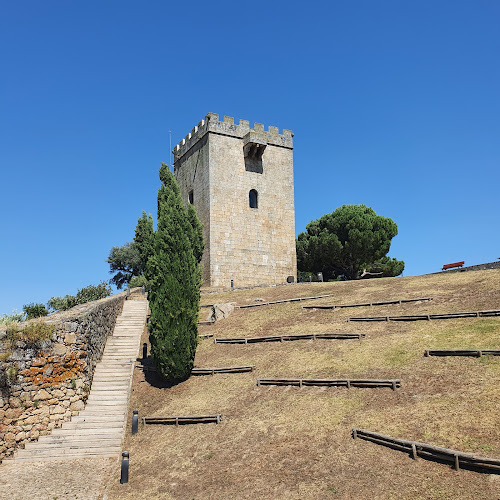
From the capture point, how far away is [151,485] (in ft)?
41.5

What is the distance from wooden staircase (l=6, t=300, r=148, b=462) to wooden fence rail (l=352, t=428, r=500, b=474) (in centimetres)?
830

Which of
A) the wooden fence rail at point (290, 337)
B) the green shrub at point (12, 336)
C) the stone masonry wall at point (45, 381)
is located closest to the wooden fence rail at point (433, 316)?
the wooden fence rail at point (290, 337)

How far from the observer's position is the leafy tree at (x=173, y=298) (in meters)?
19.6

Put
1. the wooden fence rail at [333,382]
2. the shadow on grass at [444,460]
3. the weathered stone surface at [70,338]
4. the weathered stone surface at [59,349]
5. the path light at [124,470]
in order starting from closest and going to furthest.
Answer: the shadow on grass at [444,460] → the path light at [124,470] → the wooden fence rail at [333,382] → the weathered stone surface at [59,349] → the weathered stone surface at [70,338]

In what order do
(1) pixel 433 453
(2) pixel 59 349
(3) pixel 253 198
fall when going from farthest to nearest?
1. (3) pixel 253 198
2. (2) pixel 59 349
3. (1) pixel 433 453

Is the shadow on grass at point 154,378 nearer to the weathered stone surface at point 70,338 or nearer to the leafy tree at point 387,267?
the weathered stone surface at point 70,338

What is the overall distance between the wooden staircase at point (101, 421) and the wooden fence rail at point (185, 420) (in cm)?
103

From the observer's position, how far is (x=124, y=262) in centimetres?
5900

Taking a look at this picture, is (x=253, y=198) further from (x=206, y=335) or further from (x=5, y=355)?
(x=5, y=355)

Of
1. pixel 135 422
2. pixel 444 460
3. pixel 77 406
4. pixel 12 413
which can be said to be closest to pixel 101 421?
pixel 77 406

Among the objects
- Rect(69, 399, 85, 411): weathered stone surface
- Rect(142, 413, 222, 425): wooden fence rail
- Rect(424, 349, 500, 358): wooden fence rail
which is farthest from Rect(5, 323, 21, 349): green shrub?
Rect(424, 349, 500, 358): wooden fence rail

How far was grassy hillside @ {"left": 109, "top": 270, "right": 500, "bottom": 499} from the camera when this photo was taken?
420 inches

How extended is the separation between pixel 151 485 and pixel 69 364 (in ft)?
21.4

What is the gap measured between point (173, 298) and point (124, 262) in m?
40.2
